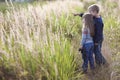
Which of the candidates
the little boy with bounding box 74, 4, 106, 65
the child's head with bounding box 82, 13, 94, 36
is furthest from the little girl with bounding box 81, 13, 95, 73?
the little boy with bounding box 74, 4, 106, 65

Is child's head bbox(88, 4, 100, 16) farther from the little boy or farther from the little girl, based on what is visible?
the little girl

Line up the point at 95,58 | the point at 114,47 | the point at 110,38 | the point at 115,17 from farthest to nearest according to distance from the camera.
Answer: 1. the point at 115,17
2. the point at 110,38
3. the point at 114,47
4. the point at 95,58

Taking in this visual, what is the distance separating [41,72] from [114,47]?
2.85 meters

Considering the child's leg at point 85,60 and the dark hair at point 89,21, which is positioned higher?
the dark hair at point 89,21

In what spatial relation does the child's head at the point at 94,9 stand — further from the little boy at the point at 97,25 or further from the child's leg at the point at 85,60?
the child's leg at the point at 85,60

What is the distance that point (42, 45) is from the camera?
525 cm

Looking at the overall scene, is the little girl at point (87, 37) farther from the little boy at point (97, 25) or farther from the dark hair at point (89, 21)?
the little boy at point (97, 25)

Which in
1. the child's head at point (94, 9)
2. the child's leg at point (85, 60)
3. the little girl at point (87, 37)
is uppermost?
the child's head at point (94, 9)

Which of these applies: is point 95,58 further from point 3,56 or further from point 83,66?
point 3,56

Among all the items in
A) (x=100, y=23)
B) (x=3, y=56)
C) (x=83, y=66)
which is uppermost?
(x=100, y=23)

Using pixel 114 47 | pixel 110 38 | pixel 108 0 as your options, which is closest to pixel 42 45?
pixel 114 47

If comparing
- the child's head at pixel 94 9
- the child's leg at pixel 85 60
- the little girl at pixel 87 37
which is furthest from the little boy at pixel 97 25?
the child's leg at pixel 85 60

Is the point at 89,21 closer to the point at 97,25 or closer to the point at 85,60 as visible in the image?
the point at 97,25

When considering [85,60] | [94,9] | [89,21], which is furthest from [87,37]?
[94,9]
